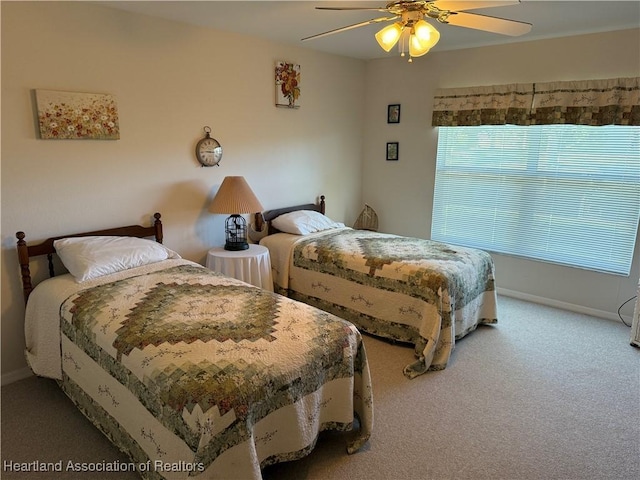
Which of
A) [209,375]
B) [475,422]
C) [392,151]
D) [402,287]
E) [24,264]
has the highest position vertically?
[392,151]

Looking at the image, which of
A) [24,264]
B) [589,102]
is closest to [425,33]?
[589,102]

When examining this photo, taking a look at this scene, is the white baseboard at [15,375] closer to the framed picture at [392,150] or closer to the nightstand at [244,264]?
the nightstand at [244,264]

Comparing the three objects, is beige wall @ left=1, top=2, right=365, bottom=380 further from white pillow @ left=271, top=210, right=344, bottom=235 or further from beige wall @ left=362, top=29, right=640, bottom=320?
beige wall @ left=362, top=29, right=640, bottom=320

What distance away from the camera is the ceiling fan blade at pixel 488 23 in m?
2.24

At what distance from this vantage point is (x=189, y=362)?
1.72 metres

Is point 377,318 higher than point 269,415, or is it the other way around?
point 269,415

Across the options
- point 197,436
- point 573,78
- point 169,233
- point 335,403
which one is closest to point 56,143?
point 169,233

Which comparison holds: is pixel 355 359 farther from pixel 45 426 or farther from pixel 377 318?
pixel 45 426

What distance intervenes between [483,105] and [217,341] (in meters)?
3.41

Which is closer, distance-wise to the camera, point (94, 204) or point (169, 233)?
point (94, 204)

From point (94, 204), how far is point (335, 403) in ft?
6.93

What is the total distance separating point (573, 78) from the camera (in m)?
3.59

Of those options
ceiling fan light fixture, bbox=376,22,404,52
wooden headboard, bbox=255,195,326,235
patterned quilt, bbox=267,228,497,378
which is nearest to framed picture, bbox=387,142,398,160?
wooden headboard, bbox=255,195,326,235

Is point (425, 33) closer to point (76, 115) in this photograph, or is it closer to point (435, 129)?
point (76, 115)
